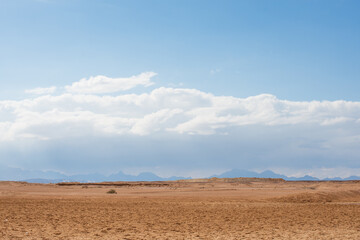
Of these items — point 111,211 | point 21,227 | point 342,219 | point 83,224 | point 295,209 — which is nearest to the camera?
point 21,227

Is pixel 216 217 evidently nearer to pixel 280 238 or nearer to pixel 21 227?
pixel 280 238

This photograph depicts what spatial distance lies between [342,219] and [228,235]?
8.92 m

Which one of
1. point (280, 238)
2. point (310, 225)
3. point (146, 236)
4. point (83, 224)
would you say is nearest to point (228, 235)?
point (280, 238)

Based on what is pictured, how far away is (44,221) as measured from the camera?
68.9 ft

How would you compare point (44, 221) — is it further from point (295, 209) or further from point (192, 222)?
point (295, 209)

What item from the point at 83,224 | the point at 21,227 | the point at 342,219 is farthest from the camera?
the point at 342,219

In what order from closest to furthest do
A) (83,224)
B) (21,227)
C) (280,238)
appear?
(280,238), (21,227), (83,224)

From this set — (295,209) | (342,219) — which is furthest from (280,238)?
(295,209)

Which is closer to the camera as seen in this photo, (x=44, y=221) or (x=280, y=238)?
(x=280, y=238)

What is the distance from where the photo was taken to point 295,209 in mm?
27781

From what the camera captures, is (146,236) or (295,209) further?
(295,209)

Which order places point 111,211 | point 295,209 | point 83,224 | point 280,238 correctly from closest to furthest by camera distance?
1. point 280,238
2. point 83,224
3. point 111,211
4. point 295,209

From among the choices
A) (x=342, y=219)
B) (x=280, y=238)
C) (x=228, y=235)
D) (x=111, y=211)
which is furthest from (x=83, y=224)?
(x=342, y=219)

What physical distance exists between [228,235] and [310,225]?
551 cm
